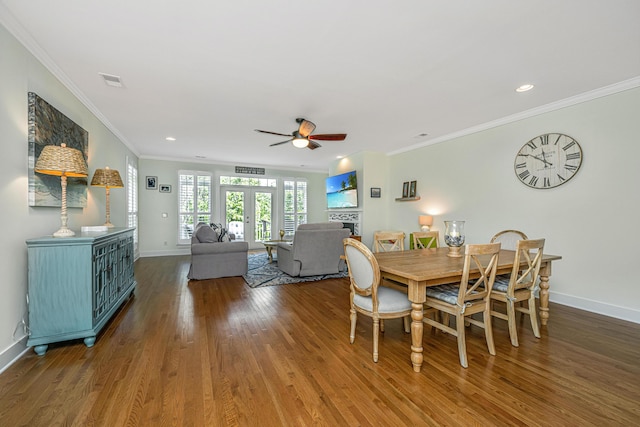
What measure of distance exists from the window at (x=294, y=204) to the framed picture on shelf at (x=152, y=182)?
3737mm

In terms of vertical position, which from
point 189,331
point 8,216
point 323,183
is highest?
point 323,183

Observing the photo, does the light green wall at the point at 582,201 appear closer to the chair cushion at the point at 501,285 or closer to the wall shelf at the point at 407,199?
the wall shelf at the point at 407,199

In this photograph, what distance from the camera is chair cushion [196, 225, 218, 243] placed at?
4914 mm

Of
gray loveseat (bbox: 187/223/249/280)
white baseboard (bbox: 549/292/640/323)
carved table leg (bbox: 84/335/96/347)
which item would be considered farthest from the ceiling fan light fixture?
white baseboard (bbox: 549/292/640/323)

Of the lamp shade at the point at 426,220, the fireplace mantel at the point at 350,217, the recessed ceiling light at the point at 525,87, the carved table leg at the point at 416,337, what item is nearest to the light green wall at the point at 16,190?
the carved table leg at the point at 416,337

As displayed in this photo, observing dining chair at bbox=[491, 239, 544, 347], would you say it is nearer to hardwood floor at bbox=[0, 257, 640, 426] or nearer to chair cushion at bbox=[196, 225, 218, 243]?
hardwood floor at bbox=[0, 257, 640, 426]

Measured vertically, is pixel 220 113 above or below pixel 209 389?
above

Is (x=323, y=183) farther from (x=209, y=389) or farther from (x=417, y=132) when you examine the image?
(x=209, y=389)

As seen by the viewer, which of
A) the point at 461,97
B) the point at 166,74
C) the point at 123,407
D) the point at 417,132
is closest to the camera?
the point at 123,407

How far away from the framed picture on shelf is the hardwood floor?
5.15m

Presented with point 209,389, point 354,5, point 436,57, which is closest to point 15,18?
point 354,5

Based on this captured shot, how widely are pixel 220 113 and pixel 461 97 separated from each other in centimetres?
346

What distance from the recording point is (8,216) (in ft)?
6.93

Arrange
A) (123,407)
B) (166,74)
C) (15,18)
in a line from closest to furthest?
1. (123,407)
2. (15,18)
3. (166,74)
